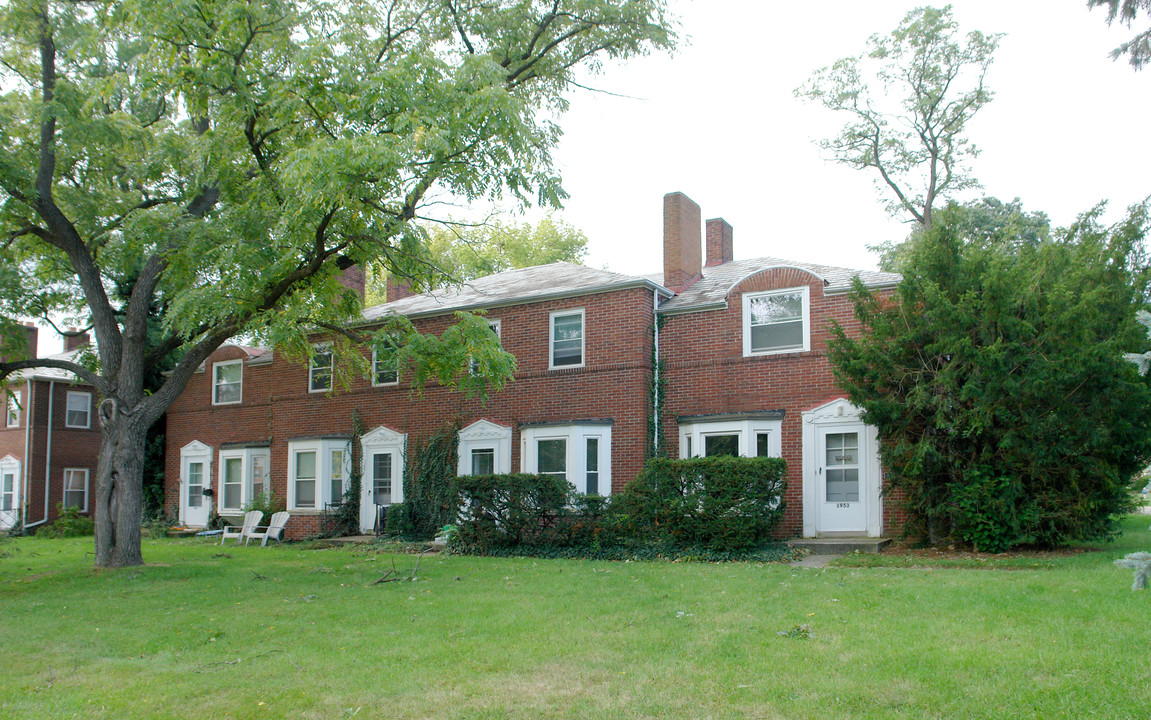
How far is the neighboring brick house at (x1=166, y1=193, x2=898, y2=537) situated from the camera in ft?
52.2

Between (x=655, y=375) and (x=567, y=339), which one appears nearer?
(x=655, y=375)

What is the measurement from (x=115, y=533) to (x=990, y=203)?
30.8 meters

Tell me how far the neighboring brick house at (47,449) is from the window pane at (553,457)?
18082 mm

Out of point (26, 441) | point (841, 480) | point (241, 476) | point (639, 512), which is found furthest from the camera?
point (26, 441)

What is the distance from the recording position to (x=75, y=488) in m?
29.0

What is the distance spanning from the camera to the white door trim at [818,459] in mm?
15234

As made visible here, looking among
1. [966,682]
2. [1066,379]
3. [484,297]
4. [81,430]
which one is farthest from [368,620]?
[81,430]

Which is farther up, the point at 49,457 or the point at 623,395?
the point at 623,395

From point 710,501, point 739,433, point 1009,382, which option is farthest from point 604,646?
point 739,433

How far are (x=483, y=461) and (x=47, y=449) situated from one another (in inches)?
696

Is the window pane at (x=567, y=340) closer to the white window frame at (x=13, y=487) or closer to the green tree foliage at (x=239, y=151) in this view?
the green tree foliage at (x=239, y=151)

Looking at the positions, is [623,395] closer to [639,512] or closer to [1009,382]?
[639,512]

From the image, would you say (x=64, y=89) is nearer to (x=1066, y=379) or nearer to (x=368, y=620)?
(x=368, y=620)

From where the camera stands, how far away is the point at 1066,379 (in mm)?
11766
